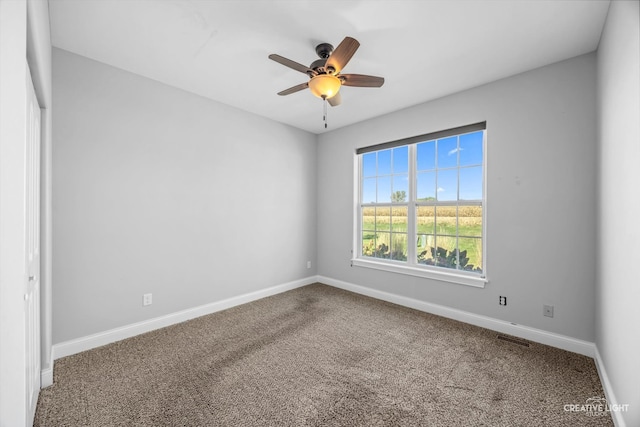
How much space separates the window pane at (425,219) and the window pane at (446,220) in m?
0.06

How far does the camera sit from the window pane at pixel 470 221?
10.5 feet

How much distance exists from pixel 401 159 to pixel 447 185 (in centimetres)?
78

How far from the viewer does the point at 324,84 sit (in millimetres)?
2162

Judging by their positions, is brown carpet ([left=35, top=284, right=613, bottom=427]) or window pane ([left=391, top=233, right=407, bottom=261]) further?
window pane ([left=391, top=233, right=407, bottom=261])

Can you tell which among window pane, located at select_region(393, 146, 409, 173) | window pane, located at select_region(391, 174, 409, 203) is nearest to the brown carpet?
window pane, located at select_region(391, 174, 409, 203)

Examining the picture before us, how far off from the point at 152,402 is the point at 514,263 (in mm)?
3421

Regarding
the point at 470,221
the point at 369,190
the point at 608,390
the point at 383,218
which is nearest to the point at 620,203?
the point at 608,390

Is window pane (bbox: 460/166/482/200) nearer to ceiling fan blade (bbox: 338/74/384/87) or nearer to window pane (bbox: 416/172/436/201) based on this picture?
window pane (bbox: 416/172/436/201)

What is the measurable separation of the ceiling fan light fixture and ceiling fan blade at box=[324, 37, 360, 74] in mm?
65

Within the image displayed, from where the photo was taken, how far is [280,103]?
3.56 m

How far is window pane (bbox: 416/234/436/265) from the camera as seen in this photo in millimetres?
3574

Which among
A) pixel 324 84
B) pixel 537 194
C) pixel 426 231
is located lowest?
pixel 426 231

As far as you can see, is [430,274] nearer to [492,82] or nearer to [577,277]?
[577,277]

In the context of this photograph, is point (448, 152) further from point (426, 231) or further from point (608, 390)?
point (608, 390)
